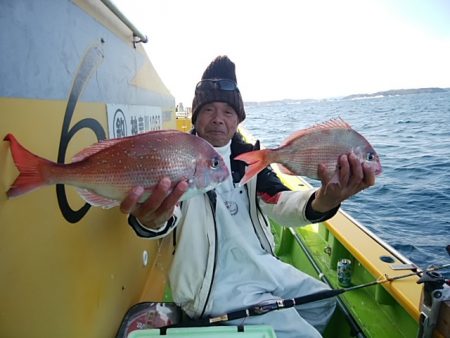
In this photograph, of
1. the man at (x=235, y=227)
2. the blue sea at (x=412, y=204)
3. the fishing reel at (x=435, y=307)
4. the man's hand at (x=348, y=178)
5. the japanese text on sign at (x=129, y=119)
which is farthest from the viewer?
the blue sea at (x=412, y=204)

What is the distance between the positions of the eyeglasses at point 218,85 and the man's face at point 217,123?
13 cm

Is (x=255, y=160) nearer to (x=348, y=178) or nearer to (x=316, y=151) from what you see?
(x=316, y=151)

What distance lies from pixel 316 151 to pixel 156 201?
99 cm

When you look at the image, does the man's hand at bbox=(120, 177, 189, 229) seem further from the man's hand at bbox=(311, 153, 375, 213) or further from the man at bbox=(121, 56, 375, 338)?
the man's hand at bbox=(311, 153, 375, 213)

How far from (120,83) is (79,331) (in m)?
1.75

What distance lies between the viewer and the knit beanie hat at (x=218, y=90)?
2.45 m

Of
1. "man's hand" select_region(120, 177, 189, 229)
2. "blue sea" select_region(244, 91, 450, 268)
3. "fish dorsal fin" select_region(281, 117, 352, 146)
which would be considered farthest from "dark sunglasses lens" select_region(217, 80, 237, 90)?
"blue sea" select_region(244, 91, 450, 268)

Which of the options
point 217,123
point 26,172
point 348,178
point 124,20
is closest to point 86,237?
point 26,172

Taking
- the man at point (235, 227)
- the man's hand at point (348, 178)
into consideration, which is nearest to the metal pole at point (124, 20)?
the man at point (235, 227)

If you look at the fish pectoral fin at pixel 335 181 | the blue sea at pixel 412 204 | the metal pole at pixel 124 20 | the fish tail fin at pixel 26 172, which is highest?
the metal pole at pixel 124 20

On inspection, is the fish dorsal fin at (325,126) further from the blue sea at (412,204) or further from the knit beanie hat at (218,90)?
the blue sea at (412,204)

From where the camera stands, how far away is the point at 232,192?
95.3 inches

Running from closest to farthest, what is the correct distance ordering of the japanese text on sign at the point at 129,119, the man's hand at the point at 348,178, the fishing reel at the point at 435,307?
the fishing reel at the point at 435,307 → the man's hand at the point at 348,178 → the japanese text on sign at the point at 129,119

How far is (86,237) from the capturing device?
1.82 meters
